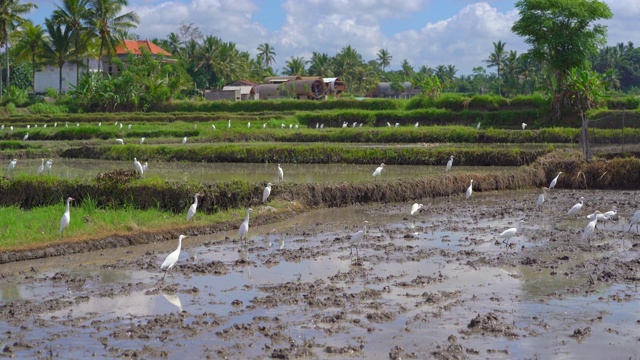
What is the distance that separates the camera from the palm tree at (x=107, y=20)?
52.7 m

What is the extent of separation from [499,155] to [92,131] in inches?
765

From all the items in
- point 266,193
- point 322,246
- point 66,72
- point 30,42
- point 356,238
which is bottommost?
point 322,246

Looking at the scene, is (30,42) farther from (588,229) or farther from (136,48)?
(588,229)

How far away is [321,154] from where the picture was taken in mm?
26688

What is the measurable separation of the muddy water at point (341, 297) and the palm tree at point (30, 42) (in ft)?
149

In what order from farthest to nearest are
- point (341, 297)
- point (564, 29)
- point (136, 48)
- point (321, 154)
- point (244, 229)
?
1. point (136, 48)
2. point (564, 29)
3. point (321, 154)
4. point (244, 229)
5. point (341, 297)

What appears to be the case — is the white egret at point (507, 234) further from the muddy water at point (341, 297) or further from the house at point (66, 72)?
the house at point (66, 72)

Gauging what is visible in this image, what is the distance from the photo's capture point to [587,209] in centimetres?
1797

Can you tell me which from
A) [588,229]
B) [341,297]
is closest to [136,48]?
[588,229]

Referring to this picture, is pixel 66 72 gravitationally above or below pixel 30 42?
below

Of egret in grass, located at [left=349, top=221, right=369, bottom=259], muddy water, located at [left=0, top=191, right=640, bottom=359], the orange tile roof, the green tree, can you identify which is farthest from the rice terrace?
the orange tile roof

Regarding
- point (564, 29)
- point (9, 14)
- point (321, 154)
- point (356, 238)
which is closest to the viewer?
point (356, 238)

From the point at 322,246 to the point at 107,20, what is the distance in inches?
1736

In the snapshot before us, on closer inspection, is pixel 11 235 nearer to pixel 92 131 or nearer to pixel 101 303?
pixel 101 303
